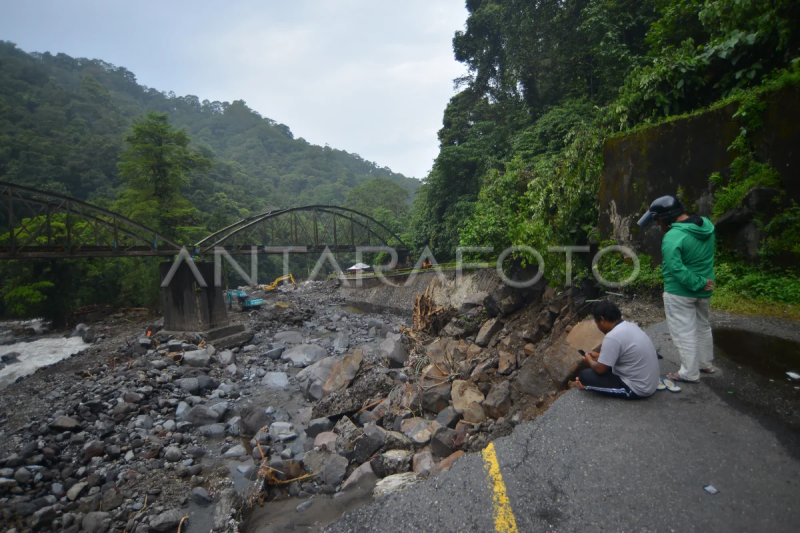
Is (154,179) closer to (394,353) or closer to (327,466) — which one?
(394,353)

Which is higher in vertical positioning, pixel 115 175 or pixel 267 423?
pixel 115 175

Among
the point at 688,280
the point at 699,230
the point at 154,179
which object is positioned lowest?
the point at 688,280

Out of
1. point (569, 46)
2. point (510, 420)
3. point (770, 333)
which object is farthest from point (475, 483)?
point (569, 46)

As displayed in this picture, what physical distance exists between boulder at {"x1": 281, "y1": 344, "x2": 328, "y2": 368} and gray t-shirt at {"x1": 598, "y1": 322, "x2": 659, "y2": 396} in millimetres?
12291

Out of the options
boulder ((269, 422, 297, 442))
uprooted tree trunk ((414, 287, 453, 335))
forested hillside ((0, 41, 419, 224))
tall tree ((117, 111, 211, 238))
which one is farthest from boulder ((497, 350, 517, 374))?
forested hillside ((0, 41, 419, 224))

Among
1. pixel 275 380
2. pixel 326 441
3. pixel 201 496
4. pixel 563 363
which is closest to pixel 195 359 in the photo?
pixel 275 380

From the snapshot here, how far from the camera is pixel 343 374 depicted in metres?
10.1

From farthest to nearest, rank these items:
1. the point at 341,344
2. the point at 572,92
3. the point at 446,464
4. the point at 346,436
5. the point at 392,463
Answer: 1. the point at 572,92
2. the point at 341,344
3. the point at 346,436
4. the point at 392,463
5. the point at 446,464

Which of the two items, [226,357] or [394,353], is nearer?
[394,353]

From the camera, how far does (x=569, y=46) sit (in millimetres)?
21562

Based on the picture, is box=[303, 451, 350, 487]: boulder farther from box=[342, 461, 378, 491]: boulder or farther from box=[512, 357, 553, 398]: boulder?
box=[512, 357, 553, 398]: boulder

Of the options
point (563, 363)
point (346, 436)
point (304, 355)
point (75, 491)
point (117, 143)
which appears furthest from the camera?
point (117, 143)

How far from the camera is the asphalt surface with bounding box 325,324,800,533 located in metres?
2.62

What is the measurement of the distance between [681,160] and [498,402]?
489cm
